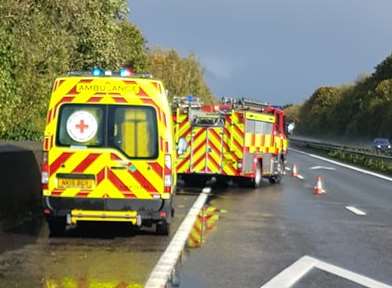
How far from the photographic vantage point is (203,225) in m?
13.1

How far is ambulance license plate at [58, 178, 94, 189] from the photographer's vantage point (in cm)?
1074

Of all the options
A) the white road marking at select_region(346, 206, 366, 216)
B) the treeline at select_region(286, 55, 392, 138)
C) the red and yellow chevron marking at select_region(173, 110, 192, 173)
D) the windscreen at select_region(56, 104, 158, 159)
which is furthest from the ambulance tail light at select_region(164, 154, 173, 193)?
the treeline at select_region(286, 55, 392, 138)

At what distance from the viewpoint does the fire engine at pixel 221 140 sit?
2184cm

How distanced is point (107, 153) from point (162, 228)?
1455 mm

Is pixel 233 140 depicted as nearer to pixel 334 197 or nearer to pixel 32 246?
Answer: pixel 334 197

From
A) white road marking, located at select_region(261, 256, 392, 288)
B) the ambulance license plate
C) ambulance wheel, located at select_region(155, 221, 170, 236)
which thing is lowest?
white road marking, located at select_region(261, 256, 392, 288)

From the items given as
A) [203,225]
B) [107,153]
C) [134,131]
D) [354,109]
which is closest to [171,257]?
[107,153]

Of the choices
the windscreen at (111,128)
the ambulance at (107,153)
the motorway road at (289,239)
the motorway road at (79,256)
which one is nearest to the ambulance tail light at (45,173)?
the ambulance at (107,153)

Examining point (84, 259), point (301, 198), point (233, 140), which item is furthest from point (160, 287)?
point (233, 140)

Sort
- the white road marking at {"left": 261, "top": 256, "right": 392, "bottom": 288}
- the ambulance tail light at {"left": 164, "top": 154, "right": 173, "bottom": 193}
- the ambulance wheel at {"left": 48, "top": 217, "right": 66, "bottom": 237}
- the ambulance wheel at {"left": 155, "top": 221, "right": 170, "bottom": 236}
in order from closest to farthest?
the white road marking at {"left": 261, "top": 256, "right": 392, "bottom": 288} < the ambulance tail light at {"left": 164, "top": 154, "right": 173, "bottom": 193} < the ambulance wheel at {"left": 48, "top": 217, "right": 66, "bottom": 237} < the ambulance wheel at {"left": 155, "top": 221, "right": 170, "bottom": 236}

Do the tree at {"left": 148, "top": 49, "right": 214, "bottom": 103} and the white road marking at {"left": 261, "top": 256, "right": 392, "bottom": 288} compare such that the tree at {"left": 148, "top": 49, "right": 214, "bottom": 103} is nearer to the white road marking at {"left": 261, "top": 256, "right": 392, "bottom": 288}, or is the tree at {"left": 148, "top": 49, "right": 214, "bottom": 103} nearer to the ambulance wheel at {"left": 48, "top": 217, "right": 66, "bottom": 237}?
the ambulance wheel at {"left": 48, "top": 217, "right": 66, "bottom": 237}

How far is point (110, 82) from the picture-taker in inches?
432

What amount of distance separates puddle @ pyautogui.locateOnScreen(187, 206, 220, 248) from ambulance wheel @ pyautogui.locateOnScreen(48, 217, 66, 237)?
6.08 ft

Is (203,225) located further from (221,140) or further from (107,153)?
(221,140)
